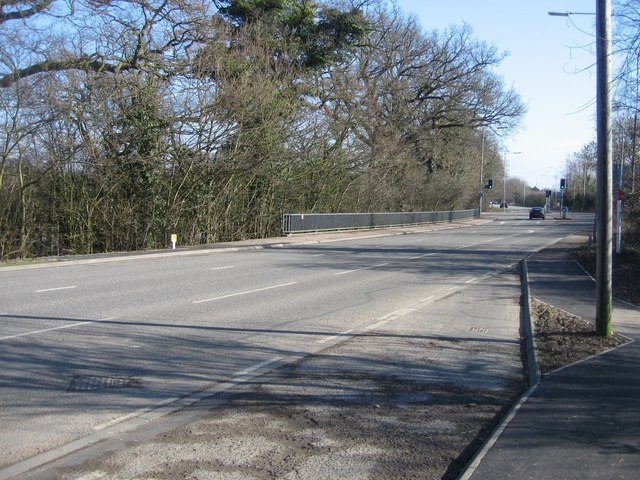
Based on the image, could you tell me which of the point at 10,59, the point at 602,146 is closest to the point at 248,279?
the point at 602,146

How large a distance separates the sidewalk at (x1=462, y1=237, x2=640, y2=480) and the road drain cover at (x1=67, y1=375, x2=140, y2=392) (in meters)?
3.87

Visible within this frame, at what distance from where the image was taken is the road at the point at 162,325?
5887 mm

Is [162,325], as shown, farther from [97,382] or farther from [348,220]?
[348,220]

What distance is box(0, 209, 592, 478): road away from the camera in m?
5.89

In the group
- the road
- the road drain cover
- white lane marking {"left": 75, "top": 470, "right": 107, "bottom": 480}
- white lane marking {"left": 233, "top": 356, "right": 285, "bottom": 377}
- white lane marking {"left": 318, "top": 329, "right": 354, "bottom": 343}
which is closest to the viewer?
white lane marking {"left": 75, "top": 470, "right": 107, "bottom": 480}

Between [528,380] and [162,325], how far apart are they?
5472 millimetres

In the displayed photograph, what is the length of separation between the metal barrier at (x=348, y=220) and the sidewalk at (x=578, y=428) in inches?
1047

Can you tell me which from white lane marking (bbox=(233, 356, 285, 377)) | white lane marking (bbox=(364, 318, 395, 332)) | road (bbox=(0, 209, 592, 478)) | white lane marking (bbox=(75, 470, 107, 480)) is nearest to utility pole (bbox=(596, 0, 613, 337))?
road (bbox=(0, 209, 592, 478))

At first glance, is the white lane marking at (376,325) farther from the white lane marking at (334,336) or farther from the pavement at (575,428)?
the pavement at (575,428)

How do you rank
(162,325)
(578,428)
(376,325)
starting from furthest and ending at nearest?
(376,325) → (162,325) → (578,428)

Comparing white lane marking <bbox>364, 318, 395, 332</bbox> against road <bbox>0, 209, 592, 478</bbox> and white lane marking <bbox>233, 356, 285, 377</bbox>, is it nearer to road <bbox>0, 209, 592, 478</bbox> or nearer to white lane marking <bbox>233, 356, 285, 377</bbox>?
road <bbox>0, 209, 592, 478</bbox>

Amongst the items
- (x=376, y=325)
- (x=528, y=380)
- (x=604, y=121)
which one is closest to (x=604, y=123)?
(x=604, y=121)

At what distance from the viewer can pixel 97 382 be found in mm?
6664

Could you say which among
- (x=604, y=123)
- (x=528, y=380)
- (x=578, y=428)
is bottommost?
(x=528, y=380)
